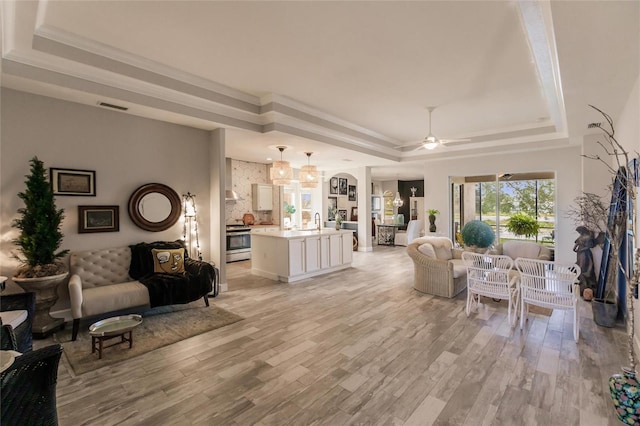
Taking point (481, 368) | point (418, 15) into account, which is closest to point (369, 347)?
point (481, 368)

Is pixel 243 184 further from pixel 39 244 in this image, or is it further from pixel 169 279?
pixel 39 244

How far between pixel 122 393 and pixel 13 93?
12.2ft

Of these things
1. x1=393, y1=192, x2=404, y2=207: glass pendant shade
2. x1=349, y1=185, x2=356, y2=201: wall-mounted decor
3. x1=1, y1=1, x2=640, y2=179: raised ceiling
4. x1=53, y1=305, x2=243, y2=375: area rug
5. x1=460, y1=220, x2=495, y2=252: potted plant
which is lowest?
x1=53, y1=305, x2=243, y2=375: area rug

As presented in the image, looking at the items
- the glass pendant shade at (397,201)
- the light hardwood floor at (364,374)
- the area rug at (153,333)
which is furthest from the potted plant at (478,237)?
the glass pendant shade at (397,201)

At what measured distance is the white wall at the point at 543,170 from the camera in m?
6.73

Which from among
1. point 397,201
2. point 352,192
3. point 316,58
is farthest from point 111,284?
point 397,201

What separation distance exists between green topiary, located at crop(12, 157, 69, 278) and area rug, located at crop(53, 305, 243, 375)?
85 centimetres

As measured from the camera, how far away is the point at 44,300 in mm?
3490

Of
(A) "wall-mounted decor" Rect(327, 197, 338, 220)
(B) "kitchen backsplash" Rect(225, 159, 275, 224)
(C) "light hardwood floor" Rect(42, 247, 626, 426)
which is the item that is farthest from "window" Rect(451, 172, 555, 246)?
(B) "kitchen backsplash" Rect(225, 159, 275, 224)

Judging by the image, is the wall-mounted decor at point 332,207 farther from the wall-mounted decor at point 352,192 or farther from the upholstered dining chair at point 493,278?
the upholstered dining chair at point 493,278

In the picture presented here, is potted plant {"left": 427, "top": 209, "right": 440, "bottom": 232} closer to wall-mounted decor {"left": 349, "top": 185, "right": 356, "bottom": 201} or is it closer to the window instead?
the window

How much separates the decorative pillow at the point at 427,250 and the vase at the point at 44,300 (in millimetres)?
5118

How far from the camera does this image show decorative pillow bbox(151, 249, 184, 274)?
440cm

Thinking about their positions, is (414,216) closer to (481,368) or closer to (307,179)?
(307,179)
